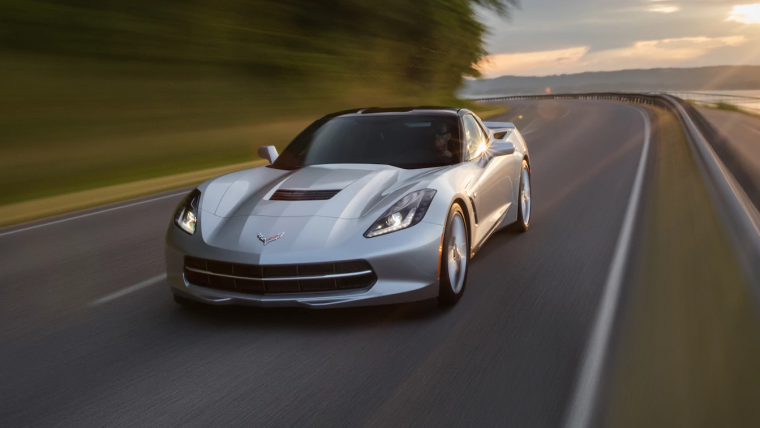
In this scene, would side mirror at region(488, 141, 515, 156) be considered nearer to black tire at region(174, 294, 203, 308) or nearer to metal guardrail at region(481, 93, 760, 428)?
metal guardrail at region(481, 93, 760, 428)

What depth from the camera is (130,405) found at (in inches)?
143

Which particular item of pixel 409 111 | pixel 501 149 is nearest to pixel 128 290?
pixel 409 111

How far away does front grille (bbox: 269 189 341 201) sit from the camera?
5102 mm

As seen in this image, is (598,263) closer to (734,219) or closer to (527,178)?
(527,178)

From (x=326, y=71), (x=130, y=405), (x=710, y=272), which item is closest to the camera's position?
(x=130, y=405)

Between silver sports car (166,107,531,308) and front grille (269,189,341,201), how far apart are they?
13mm

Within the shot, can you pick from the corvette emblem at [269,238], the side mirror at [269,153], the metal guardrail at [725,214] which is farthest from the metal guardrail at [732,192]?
the side mirror at [269,153]

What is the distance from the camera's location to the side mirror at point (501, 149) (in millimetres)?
6711

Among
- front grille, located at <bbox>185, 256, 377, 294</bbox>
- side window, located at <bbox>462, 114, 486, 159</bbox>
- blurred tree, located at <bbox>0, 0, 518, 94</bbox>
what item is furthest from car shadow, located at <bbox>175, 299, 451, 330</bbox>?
blurred tree, located at <bbox>0, 0, 518, 94</bbox>

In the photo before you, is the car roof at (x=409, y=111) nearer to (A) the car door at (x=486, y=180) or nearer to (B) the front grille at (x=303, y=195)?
(A) the car door at (x=486, y=180)

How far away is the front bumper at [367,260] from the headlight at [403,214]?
50 millimetres

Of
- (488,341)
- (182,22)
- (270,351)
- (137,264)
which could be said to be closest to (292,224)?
(270,351)

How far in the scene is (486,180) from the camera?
251 inches

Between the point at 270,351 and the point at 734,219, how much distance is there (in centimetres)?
631
